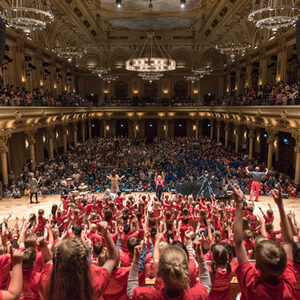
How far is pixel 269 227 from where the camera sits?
6.13 meters

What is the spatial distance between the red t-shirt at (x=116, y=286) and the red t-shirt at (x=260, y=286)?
4.51ft

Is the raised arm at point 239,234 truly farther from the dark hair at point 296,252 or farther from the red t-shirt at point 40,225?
the red t-shirt at point 40,225

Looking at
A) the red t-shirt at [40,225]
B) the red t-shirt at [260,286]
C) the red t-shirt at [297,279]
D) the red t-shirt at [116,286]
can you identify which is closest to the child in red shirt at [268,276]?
the red t-shirt at [260,286]

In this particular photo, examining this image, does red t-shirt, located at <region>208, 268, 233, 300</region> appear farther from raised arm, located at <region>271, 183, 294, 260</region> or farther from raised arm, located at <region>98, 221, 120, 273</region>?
raised arm, located at <region>98, 221, 120, 273</region>

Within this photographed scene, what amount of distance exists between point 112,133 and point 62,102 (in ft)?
49.3

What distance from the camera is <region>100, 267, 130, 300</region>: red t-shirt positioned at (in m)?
3.24

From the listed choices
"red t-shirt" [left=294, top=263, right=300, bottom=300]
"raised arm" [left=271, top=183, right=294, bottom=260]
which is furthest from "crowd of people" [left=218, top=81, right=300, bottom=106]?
"raised arm" [left=271, top=183, right=294, bottom=260]

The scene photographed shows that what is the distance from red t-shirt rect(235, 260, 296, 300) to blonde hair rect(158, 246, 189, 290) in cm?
54

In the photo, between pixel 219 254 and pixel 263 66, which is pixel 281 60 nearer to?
pixel 263 66

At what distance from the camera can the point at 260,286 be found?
2225mm

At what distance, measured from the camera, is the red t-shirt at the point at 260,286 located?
7.21ft

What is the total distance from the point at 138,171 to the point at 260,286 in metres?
17.7

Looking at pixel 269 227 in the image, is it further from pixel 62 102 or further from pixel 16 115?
pixel 62 102

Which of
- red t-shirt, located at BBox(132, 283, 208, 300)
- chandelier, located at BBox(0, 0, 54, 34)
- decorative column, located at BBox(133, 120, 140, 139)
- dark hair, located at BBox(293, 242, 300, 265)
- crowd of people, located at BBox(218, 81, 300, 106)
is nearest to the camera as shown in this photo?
red t-shirt, located at BBox(132, 283, 208, 300)
